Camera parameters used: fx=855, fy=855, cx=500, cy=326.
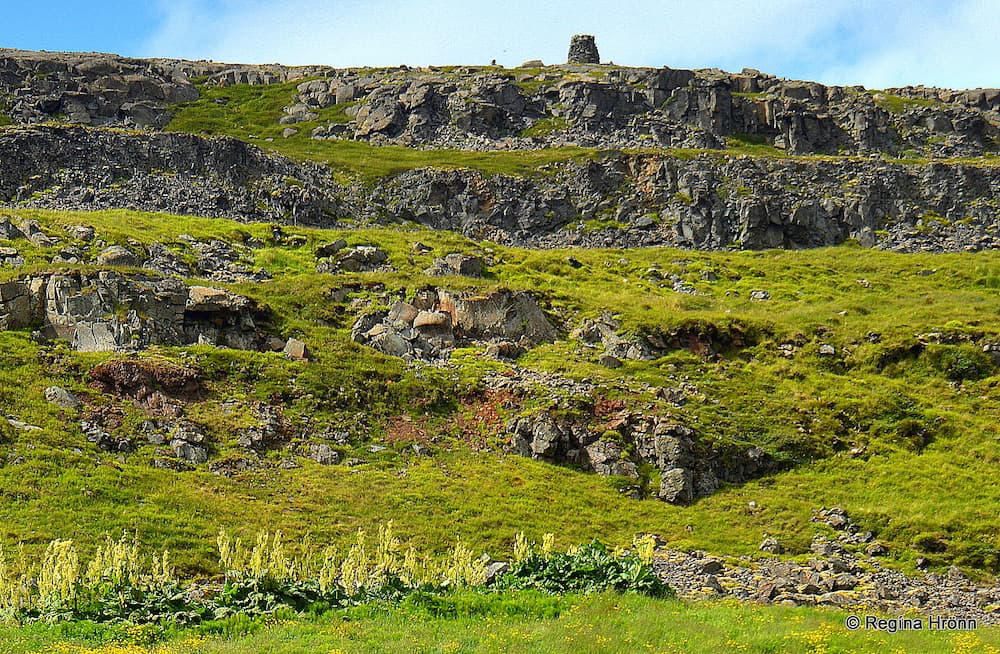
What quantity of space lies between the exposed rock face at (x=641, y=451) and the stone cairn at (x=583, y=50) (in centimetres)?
12175

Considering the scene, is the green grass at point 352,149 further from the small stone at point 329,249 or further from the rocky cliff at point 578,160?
the small stone at point 329,249

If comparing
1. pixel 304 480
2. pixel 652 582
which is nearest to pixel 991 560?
pixel 652 582

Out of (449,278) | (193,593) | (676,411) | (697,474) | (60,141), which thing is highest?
(60,141)

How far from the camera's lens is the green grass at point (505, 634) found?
15781 millimetres

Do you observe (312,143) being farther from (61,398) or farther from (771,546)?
(771,546)

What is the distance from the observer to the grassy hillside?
91.7 ft

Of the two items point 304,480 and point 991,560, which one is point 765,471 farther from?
point 304,480

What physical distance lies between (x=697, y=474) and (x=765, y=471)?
3250mm

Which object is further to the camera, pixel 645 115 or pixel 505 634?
pixel 645 115

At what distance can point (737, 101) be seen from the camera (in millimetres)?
115938

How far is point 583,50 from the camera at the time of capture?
5846 inches

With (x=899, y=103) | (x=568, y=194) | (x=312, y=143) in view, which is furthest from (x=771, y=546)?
(x=899, y=103)

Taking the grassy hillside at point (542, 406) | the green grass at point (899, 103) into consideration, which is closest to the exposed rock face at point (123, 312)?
the grassy hillside at point (542, 406)

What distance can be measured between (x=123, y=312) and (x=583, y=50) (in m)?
122
